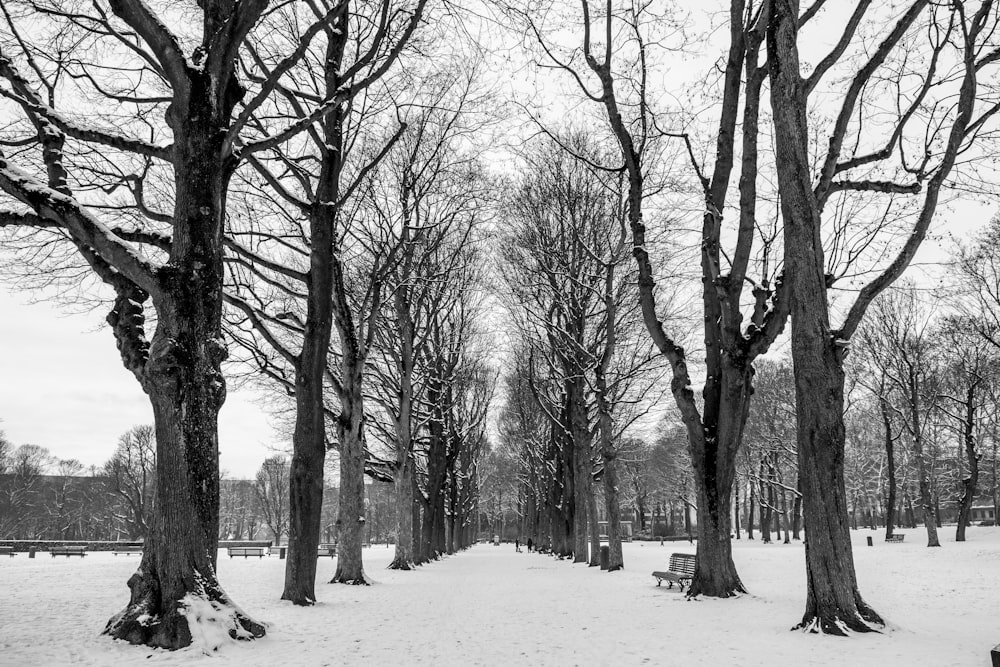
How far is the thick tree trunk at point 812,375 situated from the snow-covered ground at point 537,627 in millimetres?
456

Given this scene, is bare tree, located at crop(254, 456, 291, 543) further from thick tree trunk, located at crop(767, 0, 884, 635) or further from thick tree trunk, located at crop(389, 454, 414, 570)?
thick tree trunk, located at crop(767, 0, 884, 635)

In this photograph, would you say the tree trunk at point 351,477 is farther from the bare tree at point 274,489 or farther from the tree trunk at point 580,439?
the bare tree at point 274,489

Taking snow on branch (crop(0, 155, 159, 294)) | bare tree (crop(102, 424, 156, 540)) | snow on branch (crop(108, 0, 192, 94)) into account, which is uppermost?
snow on branch (crop(108, 0, 192, 94))

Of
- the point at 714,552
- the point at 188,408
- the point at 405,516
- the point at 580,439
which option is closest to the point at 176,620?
the point at 188,408

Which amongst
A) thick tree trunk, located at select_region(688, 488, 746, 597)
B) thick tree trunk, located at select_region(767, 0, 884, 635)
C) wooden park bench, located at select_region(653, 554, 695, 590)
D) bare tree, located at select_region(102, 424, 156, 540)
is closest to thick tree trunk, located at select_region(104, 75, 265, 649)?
thick tree trunk, located at select_region(767, 0, 884, 635)

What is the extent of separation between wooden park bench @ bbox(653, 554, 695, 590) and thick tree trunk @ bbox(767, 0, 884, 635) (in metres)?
5.39

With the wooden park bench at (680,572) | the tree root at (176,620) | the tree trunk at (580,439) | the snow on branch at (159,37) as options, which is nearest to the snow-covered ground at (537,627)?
the tree root at (176,620)

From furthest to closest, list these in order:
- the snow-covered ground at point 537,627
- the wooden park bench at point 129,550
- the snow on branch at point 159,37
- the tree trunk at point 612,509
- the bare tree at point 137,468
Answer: the bare tree at point 137,468
the wooden park bench at point 129,550
the tree trunk at point 612,509
the snow on branch at point 159,37
the snow-covered ground at point 537,627

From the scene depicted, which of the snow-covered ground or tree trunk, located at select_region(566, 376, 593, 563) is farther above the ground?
tree trunk, located at select_region(566, 376, 593, 563)

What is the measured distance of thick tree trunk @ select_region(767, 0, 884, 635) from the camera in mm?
7141

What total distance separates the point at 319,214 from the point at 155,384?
18.0ft

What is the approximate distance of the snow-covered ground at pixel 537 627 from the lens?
598cm

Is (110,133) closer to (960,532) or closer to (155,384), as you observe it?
(155,384)

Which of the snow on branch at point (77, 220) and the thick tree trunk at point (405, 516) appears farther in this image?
the thick tree trunk at point (405, 516)
